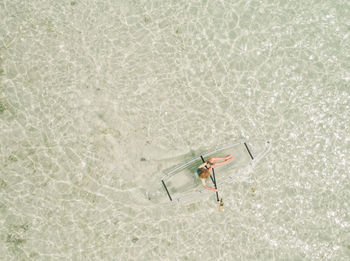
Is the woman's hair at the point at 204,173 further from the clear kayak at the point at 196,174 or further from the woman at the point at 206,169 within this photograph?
the clear kayak at the point at 196,174

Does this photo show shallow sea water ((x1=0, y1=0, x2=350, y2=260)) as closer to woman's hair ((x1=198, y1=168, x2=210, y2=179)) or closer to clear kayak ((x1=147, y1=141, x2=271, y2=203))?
clear kayak ((x1=147, y1=141, x2=271, y2=203))

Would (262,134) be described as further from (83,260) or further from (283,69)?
(83,260)

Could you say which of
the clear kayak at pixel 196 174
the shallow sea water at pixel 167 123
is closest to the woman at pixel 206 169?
the clear kayak at pixel 196 174

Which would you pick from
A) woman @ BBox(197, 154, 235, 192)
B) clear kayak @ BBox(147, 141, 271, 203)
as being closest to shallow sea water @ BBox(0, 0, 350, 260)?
clear kayak @ BBox(147, 141, 271, 203)

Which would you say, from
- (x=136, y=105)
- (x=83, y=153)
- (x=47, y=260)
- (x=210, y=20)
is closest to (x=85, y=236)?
(x=47, y=260)

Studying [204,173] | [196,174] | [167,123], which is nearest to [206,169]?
[204,173]

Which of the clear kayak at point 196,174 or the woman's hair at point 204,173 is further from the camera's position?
the clear kayak at point 196,174

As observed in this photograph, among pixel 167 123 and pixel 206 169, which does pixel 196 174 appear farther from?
pixel 167 123
